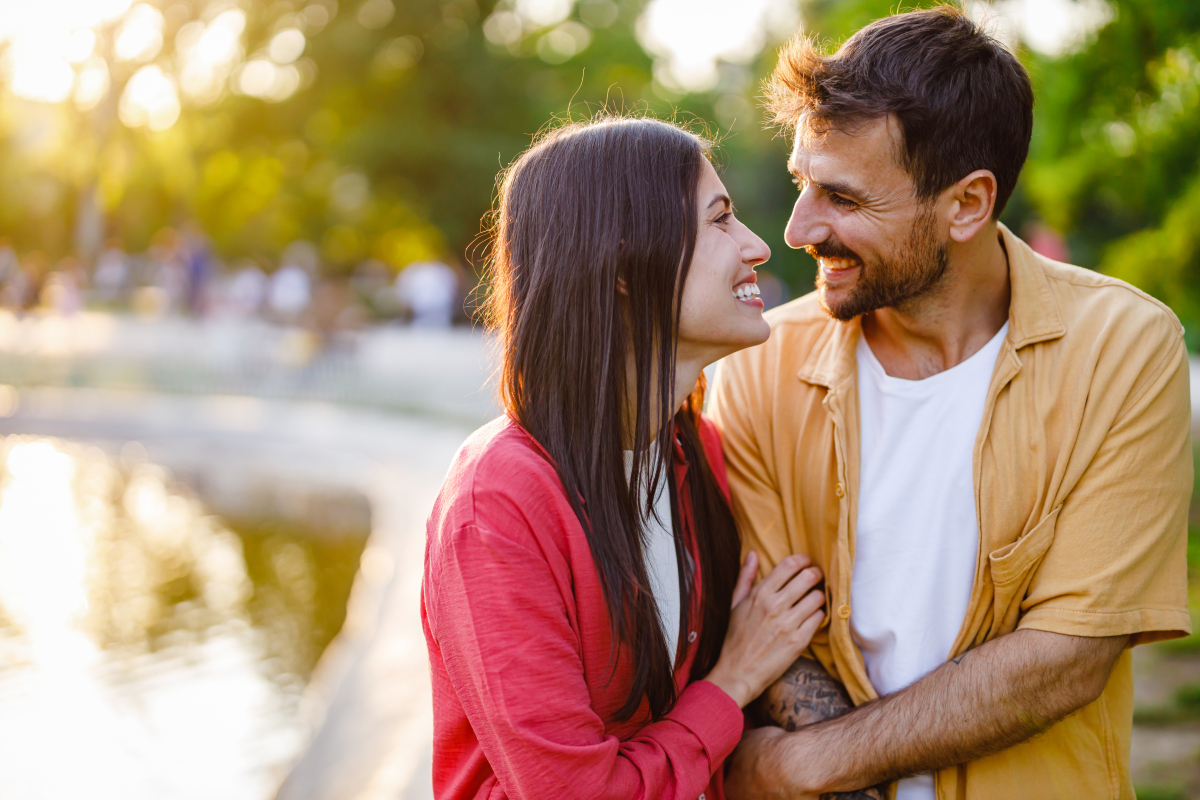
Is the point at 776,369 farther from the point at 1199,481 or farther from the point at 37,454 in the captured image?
the point at 37,454

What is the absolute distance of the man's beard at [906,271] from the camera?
2436mm

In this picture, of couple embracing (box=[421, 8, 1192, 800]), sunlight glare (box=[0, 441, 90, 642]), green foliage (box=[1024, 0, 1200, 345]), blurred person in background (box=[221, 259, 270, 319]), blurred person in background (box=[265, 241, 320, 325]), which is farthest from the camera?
blurred person in background (box=[221, 259, 270, 319])

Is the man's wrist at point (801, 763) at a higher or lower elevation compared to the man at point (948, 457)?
lower

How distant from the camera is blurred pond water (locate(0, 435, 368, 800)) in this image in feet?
18.0

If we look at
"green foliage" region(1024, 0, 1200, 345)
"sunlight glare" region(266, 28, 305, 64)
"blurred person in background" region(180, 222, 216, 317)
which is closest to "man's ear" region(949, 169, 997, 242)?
"green foliage" region(1024, 0, 1200, 345)

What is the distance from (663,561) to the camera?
2.21 metres

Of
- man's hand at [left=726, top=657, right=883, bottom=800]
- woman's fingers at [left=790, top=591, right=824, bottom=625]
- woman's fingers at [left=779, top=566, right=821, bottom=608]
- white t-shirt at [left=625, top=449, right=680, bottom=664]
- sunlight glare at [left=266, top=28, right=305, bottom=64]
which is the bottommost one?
man's hand at [left=726, top=657, right=883, bottom=800]

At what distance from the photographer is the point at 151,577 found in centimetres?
869

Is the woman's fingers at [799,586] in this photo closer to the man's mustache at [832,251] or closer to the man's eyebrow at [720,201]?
the man's mustache at [832,251]

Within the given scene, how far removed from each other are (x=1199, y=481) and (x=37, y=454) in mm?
14212

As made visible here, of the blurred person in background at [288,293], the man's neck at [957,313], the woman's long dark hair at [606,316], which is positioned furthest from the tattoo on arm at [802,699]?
the blurred person in background at [288,293]

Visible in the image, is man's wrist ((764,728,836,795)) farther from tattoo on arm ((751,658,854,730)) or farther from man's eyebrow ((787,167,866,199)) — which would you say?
man's eyebrow ((787,167,866,199))

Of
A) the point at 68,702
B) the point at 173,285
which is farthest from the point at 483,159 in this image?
the point at 68,702

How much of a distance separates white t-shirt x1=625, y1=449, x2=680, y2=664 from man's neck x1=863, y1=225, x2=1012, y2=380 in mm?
720
